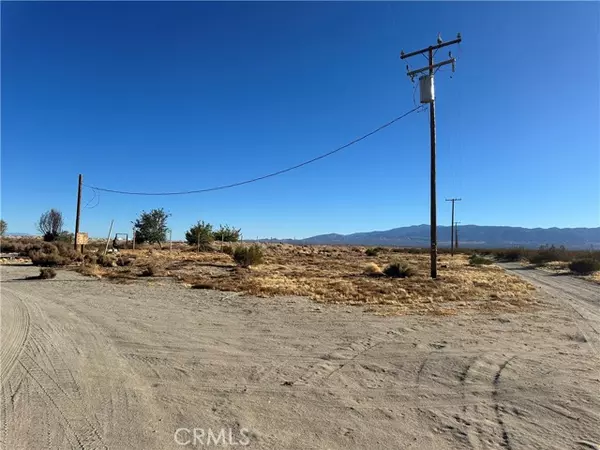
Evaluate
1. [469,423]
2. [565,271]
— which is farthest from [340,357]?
[565,271]

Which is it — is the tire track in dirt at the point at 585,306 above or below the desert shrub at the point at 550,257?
below

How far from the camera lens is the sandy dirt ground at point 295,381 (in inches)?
159

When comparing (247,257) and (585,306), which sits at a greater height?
(247,257)

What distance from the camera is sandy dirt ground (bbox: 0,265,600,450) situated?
4.05 metres

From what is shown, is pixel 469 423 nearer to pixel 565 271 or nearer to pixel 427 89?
pixel 427 89

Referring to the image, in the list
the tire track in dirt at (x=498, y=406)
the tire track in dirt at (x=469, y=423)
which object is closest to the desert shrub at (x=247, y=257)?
the tire track in dirt at (x=498, y=406)

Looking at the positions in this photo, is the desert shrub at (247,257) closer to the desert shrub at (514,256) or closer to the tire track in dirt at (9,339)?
the tire track in dirt at (9,339)

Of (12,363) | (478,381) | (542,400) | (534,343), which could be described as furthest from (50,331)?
(534,343)

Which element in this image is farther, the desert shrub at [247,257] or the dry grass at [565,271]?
the desert shrub at [247,257]

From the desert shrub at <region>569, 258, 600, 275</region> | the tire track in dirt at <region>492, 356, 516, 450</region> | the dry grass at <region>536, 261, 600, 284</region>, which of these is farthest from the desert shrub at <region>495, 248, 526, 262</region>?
the tire track in dirt at <region>492, 356, 516, 450</region>

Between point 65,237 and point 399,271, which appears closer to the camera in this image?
point 399,271

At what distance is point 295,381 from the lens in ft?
18.2

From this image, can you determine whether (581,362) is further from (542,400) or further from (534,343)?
(542,400)

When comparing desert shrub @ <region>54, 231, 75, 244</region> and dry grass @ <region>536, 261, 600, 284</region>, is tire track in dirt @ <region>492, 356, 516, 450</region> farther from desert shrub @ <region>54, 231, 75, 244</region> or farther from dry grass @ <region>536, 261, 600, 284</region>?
desert shrub @ <region>54, 231, 75, 244</region>
